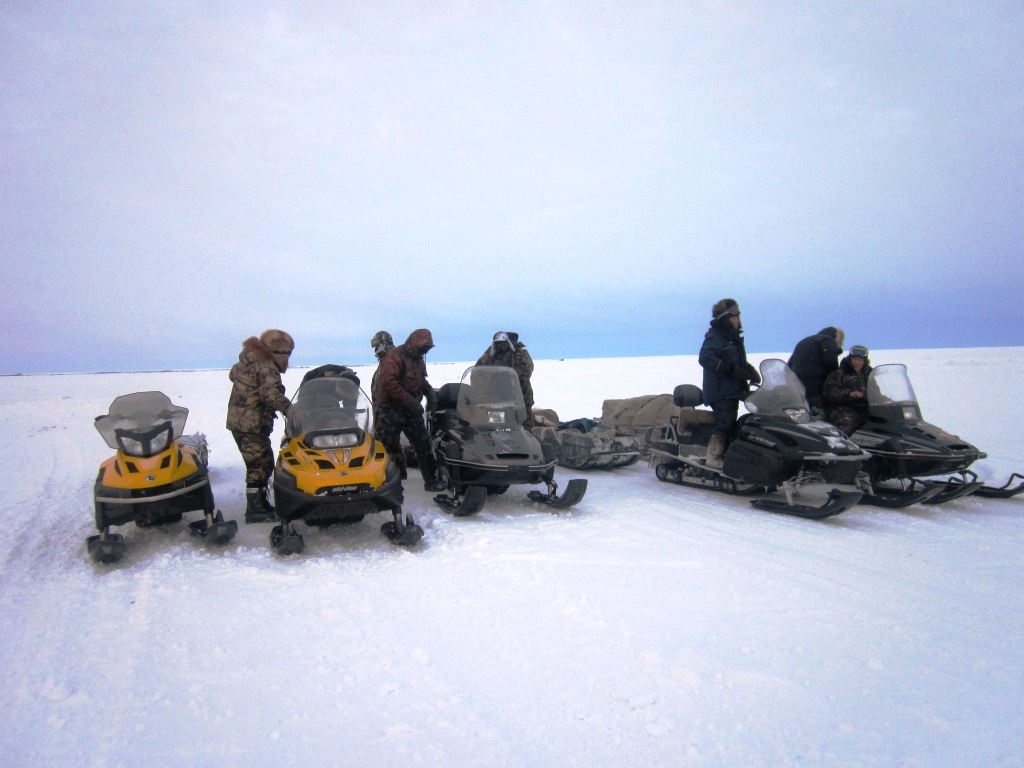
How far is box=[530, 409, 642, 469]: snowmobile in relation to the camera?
7742 mm

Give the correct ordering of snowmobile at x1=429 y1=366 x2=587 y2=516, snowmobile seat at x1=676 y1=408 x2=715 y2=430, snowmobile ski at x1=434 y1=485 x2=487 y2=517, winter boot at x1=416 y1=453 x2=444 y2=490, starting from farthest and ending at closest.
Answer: snowmobile seat at x1=676 y1=408 x2=715 y2=430
winter boot at x1=416 y1=453 x2=444 y2=490
snowmobile at x1=429 y1=366 x2=587 y2=516
snowmobile ski at x1=434 y1=485 x2=487 y2=517

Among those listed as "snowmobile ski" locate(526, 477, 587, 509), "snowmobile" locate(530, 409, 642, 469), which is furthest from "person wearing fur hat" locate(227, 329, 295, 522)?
"snowmobile" locate(530, 409, 642, 469)

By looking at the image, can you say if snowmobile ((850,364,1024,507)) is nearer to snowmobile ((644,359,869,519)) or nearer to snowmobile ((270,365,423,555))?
snowmobile ((644,359,869,519))

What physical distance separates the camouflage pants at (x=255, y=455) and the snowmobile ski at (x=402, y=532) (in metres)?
1.58

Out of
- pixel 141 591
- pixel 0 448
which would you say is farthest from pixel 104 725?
pixel 0 448

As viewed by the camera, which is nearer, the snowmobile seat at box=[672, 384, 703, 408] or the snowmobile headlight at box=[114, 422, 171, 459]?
the snowmobile headlight at box=[114, 422, 171, 459]

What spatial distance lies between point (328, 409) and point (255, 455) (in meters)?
1.17

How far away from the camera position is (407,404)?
621 cm

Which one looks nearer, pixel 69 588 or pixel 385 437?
pixel 69 588

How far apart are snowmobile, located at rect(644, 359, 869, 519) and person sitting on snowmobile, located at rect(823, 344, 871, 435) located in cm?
81

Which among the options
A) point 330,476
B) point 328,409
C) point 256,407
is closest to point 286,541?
point 330,476

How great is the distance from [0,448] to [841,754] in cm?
1380

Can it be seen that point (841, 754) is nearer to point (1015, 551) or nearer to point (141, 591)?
point (1015, 551)

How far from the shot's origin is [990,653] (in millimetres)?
2910
